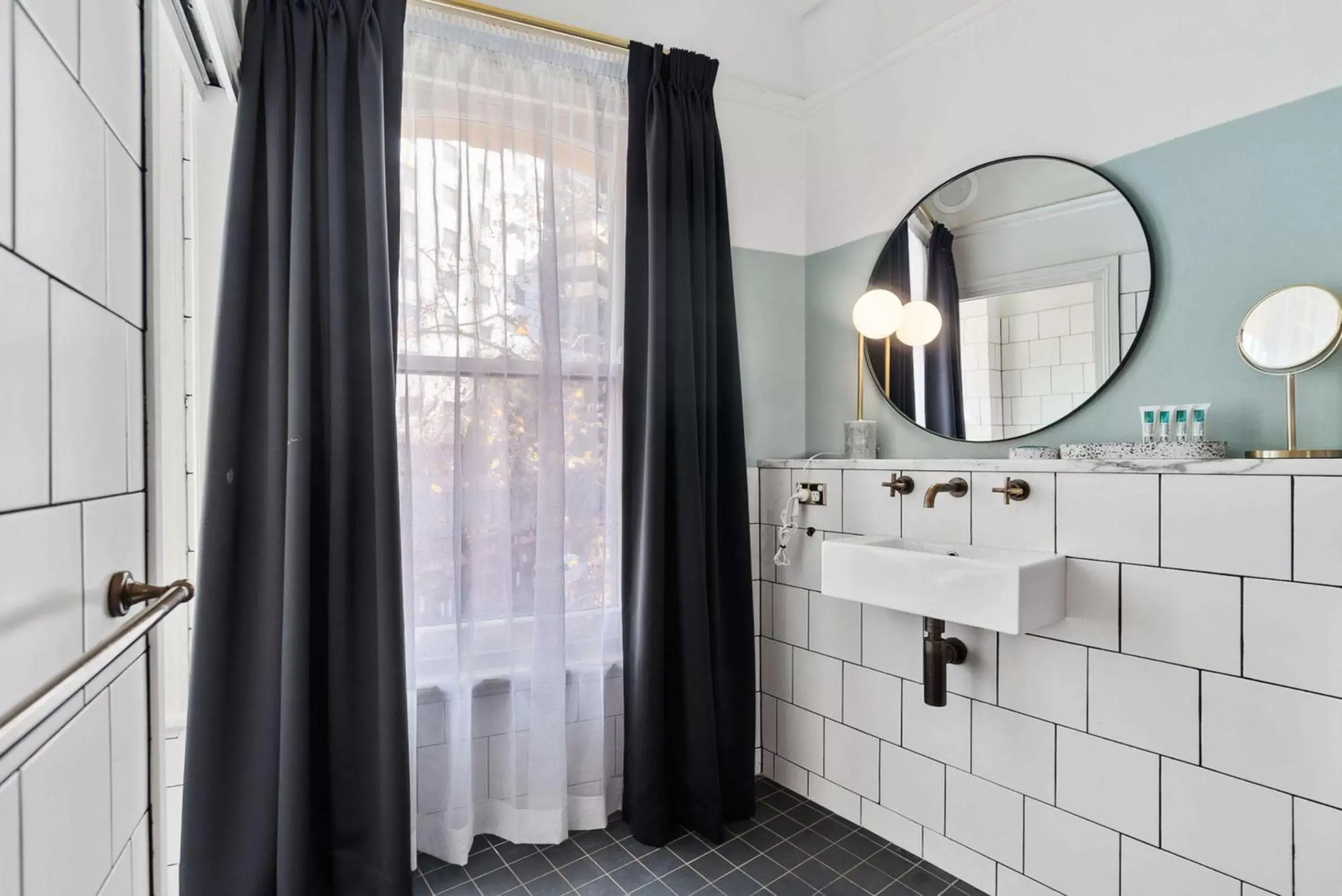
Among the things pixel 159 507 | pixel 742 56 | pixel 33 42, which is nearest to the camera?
pixel 33 42

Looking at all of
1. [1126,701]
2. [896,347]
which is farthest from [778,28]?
[1126,701]

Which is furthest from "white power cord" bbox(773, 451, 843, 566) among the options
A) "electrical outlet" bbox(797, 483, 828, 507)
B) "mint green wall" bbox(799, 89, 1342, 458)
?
"mint green wall" bbox(799, 89, 1342, 458)

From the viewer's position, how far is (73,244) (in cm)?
73

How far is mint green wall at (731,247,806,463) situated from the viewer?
7.75 feet

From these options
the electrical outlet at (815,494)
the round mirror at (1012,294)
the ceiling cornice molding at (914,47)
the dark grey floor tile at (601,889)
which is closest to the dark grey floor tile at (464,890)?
the dark grey floor tile at (601,889)

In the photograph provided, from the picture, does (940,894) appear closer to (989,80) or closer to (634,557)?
(634,557)

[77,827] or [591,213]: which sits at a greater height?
[591,213]

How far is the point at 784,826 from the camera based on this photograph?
206cm

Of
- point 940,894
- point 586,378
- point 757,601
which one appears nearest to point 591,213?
point 586,378

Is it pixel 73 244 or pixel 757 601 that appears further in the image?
pixel 757 601

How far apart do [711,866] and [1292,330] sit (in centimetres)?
174

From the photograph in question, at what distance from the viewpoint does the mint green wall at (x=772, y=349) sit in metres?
2.36

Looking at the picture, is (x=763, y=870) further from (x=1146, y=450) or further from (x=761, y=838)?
(x=1146, y=450)

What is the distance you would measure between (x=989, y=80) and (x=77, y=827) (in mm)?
2287
